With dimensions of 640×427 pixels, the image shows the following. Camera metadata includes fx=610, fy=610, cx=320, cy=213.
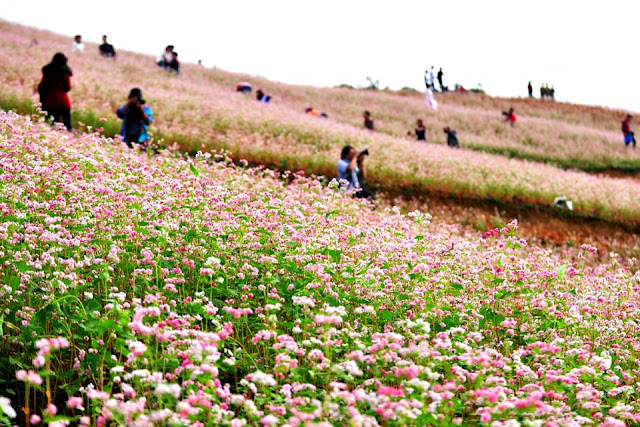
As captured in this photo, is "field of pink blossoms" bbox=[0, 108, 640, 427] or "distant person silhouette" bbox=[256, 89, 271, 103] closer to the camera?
"field of pink blossoms" bbox=[0, 108, 640, 427]

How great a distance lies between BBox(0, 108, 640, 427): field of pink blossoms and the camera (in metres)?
3.55

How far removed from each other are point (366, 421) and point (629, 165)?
104ft

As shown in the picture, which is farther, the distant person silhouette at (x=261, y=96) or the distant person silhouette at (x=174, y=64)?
the distant person silhouette at (x=174, y=64)

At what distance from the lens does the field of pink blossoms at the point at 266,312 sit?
11.6 feet

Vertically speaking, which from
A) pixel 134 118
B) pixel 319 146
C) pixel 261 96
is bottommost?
pixel 319 146

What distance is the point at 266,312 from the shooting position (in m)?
4.67

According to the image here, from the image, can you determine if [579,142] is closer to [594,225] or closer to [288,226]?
[594,225]

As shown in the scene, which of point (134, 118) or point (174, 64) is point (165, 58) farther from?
point (134, 118)

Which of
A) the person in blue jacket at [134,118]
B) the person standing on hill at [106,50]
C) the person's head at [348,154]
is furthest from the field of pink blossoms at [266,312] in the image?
the person standing on hill at [106,50]

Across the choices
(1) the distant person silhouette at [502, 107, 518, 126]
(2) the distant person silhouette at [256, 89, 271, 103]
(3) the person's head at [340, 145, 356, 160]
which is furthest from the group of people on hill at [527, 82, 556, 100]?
(3) the person's head at [340, 145, 356, 160]

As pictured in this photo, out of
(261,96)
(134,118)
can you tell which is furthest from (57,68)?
(261,96)

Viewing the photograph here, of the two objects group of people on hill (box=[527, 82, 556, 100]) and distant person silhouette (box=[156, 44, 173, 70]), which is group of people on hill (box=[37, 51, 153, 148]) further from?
group of people on hill (box=[527, 82, 556, 100])

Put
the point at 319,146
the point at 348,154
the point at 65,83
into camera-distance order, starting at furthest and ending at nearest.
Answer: the point at 319,146 < the point at 65,83 < the point at 348,154

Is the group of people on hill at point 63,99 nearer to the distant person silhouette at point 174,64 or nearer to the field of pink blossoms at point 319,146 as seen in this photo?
the field of pink blossoms at point 319,146
